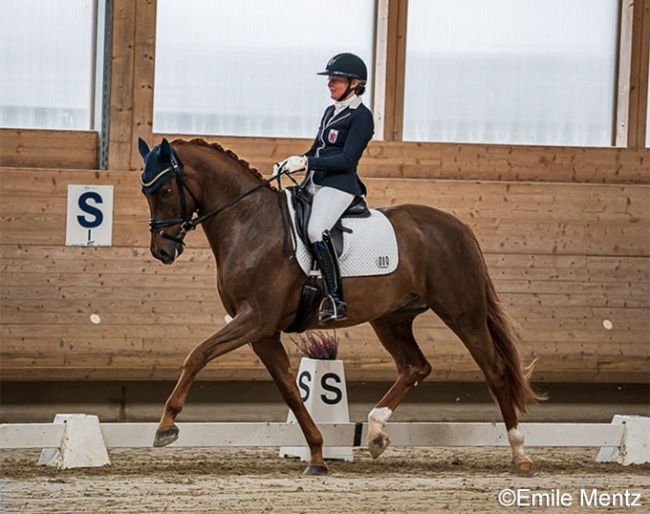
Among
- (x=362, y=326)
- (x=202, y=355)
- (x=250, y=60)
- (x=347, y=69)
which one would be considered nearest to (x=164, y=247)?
(x=202, y=355)

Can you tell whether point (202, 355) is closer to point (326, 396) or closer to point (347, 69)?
point (326, 396)

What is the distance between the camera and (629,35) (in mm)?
8727

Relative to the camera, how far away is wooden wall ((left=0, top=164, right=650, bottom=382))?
7785mm

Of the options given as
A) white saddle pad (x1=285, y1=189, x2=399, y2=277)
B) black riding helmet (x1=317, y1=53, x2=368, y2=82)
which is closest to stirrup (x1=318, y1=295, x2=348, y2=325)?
white saddle pad (x1=285, y1=189, x2=399, y2=277)

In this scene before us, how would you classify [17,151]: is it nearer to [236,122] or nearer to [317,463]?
[236,122]

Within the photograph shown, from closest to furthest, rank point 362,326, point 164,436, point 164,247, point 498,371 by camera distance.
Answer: point 164,436 → point 164,247 → point 498,371 → point 362,326

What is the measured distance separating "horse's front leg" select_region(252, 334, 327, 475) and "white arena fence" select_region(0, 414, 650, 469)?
146mm

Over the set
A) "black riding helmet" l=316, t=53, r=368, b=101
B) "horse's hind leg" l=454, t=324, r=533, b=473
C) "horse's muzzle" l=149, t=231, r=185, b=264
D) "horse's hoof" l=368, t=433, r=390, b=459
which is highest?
"black riding helmet" l=316, t=53, r=368, b=101

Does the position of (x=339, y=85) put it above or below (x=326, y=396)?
above

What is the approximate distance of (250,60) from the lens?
8352mm

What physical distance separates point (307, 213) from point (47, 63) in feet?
9.49

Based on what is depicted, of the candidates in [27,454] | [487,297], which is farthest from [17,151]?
[487,297]

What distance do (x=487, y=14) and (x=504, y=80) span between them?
0.48 metres

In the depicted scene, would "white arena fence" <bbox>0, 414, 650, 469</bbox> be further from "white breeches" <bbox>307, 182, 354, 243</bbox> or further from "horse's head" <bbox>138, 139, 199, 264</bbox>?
"white breeches" <bbox>307, 182, 354, 243</bbox>
